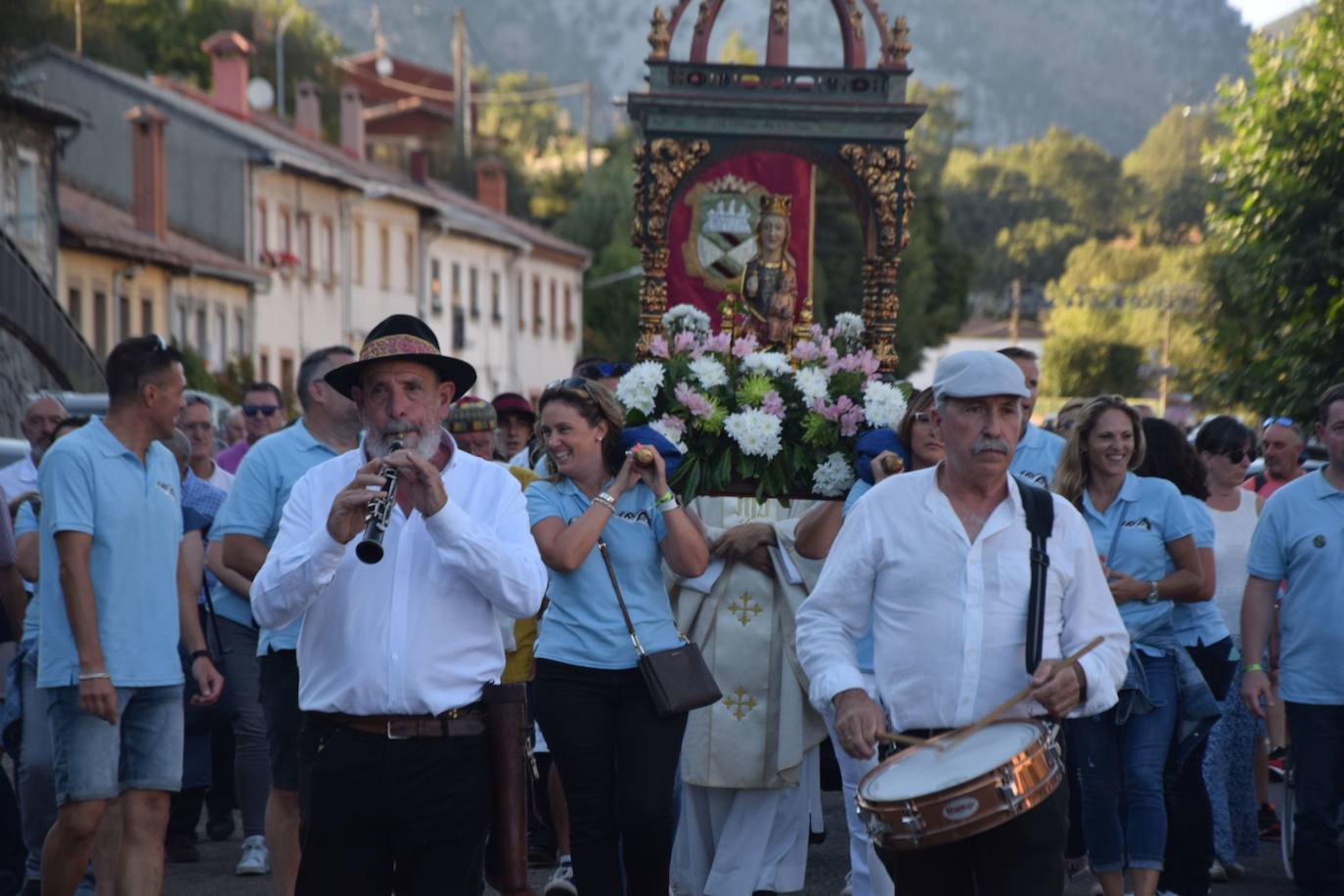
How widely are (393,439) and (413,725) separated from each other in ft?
2.50

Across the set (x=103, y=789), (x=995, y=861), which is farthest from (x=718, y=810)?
(x=995, y=861)

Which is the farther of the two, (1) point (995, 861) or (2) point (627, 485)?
(2) point (627, 485)

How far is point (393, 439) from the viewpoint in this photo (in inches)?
224

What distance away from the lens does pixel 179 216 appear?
160ft

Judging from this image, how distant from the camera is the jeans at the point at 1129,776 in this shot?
8.59m

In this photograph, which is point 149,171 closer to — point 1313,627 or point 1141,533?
point 1141,533

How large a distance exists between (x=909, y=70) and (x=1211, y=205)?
43.4ft

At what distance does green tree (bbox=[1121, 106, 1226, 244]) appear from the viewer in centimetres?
12081

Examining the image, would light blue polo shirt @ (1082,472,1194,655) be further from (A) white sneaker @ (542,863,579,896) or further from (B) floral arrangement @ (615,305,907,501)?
(A) white sneaker @ (542,863,579,896)

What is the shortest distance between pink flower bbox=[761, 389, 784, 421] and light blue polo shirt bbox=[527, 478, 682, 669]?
51.5 inches

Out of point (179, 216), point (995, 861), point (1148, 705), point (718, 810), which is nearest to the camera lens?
point (995, 861)

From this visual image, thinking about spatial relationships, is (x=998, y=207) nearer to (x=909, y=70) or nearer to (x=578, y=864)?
(x=909, y=70)

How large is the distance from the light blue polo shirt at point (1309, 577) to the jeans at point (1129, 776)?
0.52 m

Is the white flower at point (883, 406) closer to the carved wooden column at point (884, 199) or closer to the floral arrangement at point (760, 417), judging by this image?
the floral arrangement at point (760, 417)
